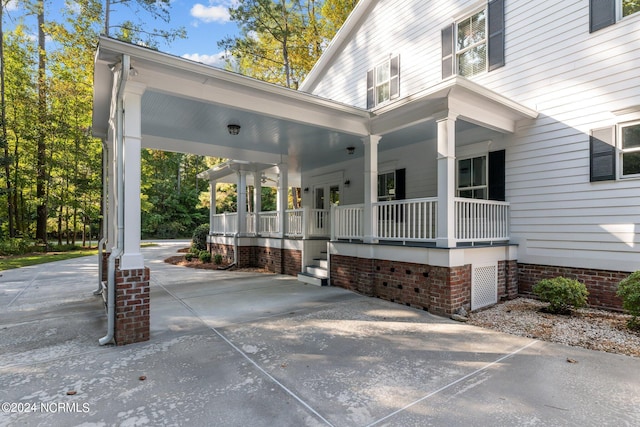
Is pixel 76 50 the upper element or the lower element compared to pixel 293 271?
upper

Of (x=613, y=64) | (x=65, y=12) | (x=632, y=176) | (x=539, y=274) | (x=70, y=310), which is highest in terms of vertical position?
(x=65, y=12)

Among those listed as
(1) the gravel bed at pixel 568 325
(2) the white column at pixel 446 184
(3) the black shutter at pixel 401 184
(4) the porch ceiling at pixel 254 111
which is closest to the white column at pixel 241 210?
(4) the porch ceiling at pixel 254 111

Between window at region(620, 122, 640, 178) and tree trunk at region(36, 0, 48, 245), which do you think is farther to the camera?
tree trunk at region(36, 0, 48, 245)

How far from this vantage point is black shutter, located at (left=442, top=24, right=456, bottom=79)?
7.79 meters

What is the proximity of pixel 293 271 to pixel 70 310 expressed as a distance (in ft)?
17.2

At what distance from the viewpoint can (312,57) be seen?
54.7 ft

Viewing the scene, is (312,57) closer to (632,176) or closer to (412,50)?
(412,50)

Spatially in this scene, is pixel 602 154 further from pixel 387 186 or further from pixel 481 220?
pixel 387 186

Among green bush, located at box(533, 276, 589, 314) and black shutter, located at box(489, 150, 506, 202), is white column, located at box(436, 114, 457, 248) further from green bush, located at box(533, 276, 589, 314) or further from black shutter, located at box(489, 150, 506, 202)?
black shutter, located at box(489, 150, 506, 202)

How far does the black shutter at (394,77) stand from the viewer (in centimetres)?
921

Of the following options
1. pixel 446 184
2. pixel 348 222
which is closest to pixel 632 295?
pixel 446 184

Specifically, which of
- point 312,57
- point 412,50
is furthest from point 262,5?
point 412,50

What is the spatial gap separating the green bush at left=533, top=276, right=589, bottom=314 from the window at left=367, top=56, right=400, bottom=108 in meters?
6.23

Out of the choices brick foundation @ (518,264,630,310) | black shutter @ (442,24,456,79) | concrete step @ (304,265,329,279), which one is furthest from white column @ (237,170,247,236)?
brick foundation @ (518,264,630,310)
